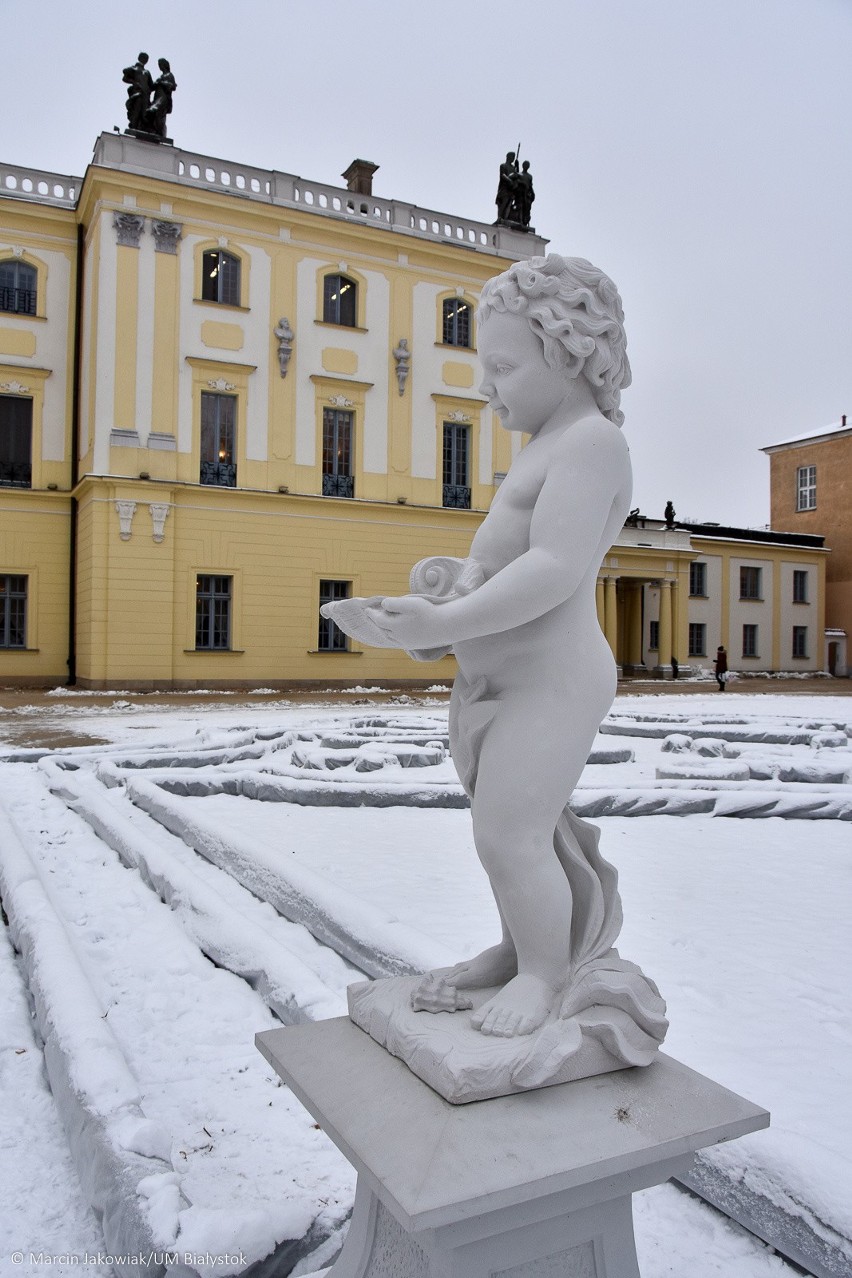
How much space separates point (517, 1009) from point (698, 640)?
32.6m

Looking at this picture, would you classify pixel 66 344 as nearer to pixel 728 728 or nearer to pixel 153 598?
pixel 153 598

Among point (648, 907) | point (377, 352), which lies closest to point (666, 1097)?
point (648, 907)

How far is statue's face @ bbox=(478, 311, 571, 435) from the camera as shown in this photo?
1905mm

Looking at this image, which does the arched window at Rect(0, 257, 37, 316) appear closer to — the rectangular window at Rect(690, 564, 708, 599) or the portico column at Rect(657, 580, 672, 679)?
the portico column at Rect(657, 580, 672, 679)

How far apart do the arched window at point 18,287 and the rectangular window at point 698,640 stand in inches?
910

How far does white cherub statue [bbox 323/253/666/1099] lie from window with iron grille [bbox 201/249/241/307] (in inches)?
786

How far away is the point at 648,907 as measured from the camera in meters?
3.88

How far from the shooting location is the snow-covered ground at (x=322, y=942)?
1.96 m

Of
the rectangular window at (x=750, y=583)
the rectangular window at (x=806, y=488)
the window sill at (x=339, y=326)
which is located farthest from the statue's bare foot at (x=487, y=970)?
Result: the rectangular window at (x=806, y=488)

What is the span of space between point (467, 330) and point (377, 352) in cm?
250

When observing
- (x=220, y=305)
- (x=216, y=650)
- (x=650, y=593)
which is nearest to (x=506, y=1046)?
(x=216, y=650)

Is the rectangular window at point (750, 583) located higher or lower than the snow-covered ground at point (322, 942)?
higher

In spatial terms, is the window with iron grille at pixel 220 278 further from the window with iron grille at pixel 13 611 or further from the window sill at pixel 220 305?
the window with iron grille at pixel 13 611

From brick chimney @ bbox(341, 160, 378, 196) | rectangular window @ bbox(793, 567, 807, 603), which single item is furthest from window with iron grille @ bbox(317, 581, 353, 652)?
rectangular window @ bbox(793, 567, 807, 603)
